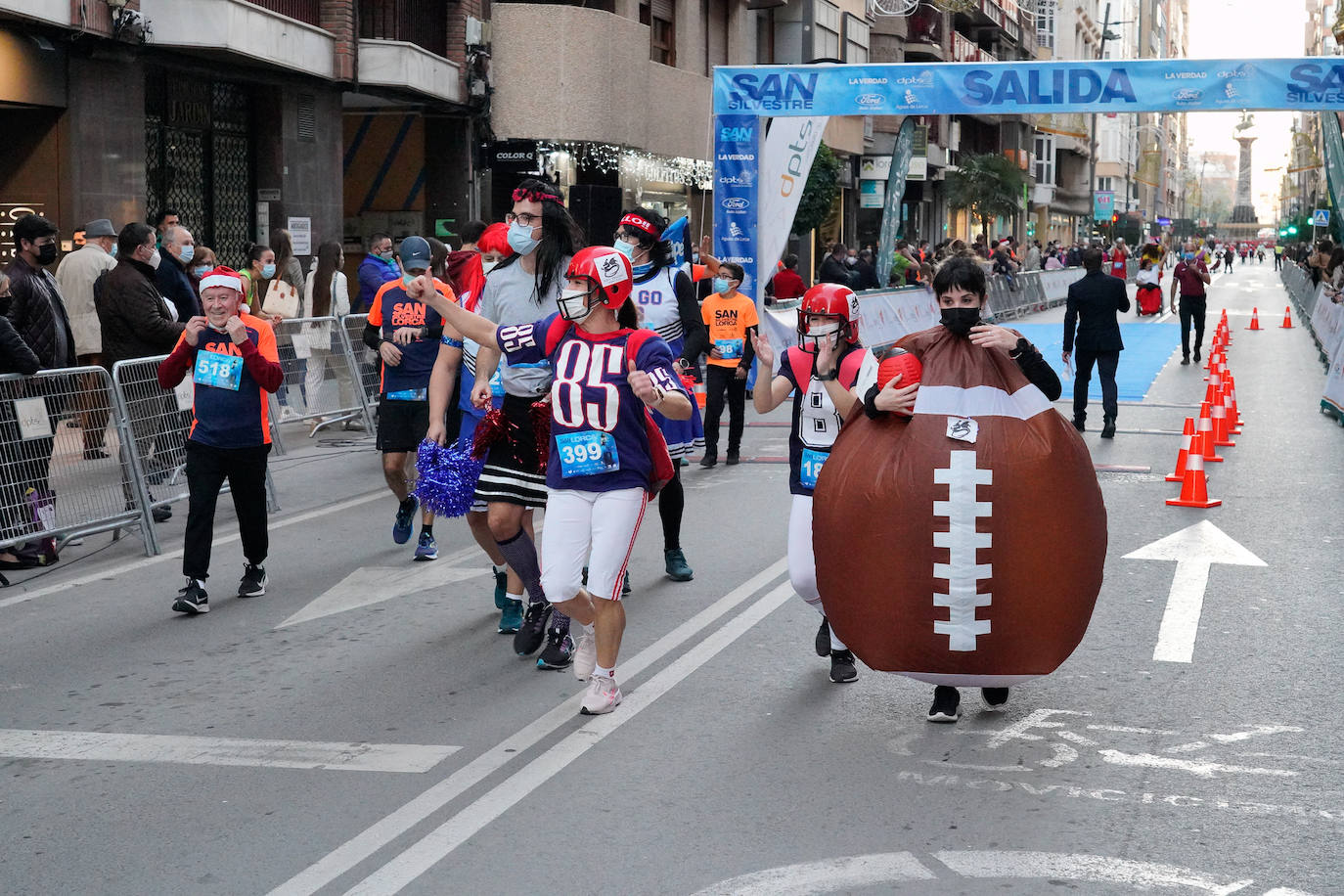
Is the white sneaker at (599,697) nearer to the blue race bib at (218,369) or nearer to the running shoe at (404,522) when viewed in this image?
the blue race bib at (218,369)

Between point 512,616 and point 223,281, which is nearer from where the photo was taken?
point 512,616

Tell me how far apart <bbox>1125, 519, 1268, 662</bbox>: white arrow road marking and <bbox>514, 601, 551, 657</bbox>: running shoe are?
2.74m

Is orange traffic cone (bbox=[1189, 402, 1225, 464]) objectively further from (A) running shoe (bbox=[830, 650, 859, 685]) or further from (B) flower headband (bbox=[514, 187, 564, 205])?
(B) flower headband (bbox=[514, 187, 564, 205])

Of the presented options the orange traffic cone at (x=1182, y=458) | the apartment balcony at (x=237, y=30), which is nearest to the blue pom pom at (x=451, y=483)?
the orange traffic cone at (x=1182, y=458)

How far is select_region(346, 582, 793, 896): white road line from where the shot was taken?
4605mm

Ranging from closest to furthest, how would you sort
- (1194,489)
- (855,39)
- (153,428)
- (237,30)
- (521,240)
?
(521,240) → (153,428) → (1194,489) → (237,30) → (855,39)

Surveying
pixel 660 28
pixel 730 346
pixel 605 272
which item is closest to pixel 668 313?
pixel 605 272

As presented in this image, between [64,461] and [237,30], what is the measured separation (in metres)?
10.4

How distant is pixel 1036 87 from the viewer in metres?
20.9

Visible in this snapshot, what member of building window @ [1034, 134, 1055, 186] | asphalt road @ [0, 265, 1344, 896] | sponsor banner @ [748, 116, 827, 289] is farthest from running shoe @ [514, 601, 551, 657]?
building window @ [1034, 134, 1055, 186]

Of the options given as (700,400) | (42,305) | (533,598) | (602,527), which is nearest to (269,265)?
(700,400)

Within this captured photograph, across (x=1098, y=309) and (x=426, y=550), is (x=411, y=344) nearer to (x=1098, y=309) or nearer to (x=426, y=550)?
(x=426, y=550)

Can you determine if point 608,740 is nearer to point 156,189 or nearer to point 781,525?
point 781,525

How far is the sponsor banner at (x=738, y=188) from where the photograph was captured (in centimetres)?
2234
